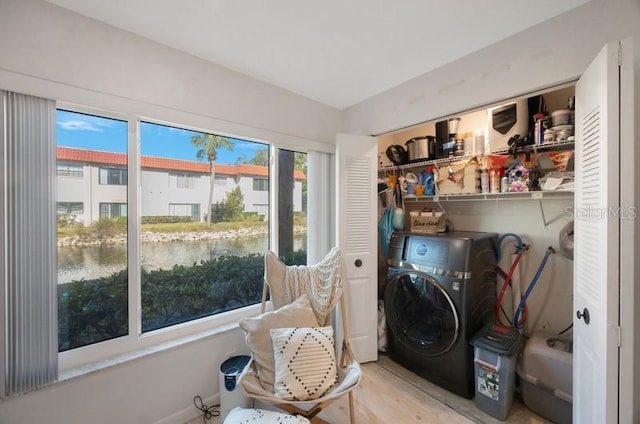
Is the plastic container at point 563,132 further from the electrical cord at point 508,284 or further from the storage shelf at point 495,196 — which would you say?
the electrical cord at point 508,284

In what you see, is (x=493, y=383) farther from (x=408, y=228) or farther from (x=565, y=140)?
(x=565, y=140)

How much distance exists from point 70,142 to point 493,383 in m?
3.00

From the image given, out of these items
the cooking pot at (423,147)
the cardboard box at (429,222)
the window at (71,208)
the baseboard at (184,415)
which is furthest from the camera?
the cooking pot at (423,147)

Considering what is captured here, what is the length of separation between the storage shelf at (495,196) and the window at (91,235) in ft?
8.28

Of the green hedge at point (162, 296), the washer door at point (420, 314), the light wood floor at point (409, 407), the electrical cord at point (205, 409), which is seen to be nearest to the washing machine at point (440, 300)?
the washer door at point (420, 314)

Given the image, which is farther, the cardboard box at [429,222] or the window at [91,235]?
the cardboard box at [429,222]

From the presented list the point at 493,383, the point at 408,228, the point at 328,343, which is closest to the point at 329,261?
the point at 328,343

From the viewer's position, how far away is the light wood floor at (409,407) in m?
1.72

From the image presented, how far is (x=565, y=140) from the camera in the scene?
69.8 inches

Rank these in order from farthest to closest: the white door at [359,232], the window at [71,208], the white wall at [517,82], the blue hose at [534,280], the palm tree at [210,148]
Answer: the white door at [359,232], the blue hose at [534,280], the palm tree at [210,148], the window at [71,208], the white wall at [517,82]

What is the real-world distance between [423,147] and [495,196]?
31.4 inches

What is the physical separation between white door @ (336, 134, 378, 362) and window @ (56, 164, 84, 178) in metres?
1.74

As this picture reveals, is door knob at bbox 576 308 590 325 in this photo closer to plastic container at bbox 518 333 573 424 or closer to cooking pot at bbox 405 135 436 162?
plastic container at bbox 518 333 573 424

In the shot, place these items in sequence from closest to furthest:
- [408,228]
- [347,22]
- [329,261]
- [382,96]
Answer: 1. [347,22]
2. [329,261]
3. [382,96]
4. [408,228]
